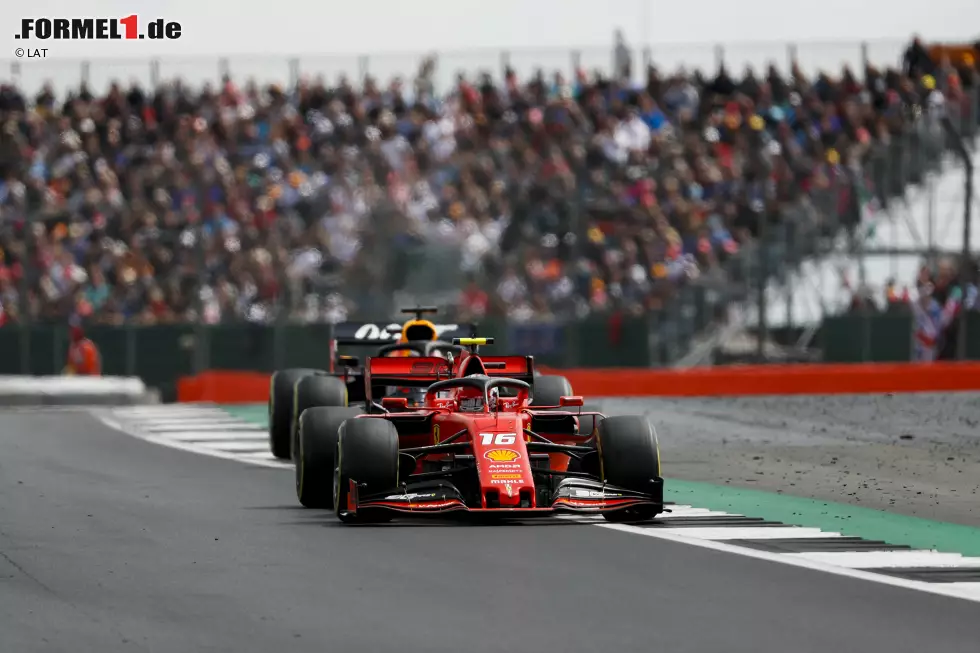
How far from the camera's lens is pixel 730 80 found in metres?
33.9

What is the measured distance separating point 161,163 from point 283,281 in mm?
4155

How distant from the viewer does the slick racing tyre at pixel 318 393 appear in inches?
647

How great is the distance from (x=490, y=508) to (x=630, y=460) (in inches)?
42.5

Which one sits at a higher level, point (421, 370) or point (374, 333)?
point (374, 333)

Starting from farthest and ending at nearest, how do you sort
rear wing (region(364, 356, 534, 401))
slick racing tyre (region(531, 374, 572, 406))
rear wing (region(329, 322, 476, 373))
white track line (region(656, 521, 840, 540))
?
rear wing (region(329, 322, 476, 373)) < slick racing tyre (region(531, 374, 572, 406)) < rear wing (region(364, 356, 534, 401)) < white track line (region(656, 521, 840, 540))

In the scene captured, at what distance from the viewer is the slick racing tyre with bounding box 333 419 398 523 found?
11.8 metres

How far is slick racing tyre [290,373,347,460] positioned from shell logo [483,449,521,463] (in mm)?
4863

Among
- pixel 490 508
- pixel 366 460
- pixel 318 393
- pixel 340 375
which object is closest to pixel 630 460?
pixel 490 508

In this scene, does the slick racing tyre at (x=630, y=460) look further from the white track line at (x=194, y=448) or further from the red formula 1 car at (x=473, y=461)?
the white track line at (x=194, y=448)

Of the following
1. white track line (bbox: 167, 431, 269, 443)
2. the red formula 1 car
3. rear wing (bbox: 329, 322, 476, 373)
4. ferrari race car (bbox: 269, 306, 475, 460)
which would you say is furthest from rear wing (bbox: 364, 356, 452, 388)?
white track line (bbox: 167, 431, 269, 443)

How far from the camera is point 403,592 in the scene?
28.6 ft

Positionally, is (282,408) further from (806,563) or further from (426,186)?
(426,186)

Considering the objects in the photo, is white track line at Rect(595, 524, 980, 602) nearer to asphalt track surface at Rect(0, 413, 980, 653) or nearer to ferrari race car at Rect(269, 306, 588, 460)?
asphalt track surface at Rect(0, 413, 980, 653)

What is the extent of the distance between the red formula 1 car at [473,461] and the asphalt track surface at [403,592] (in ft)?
0.61
